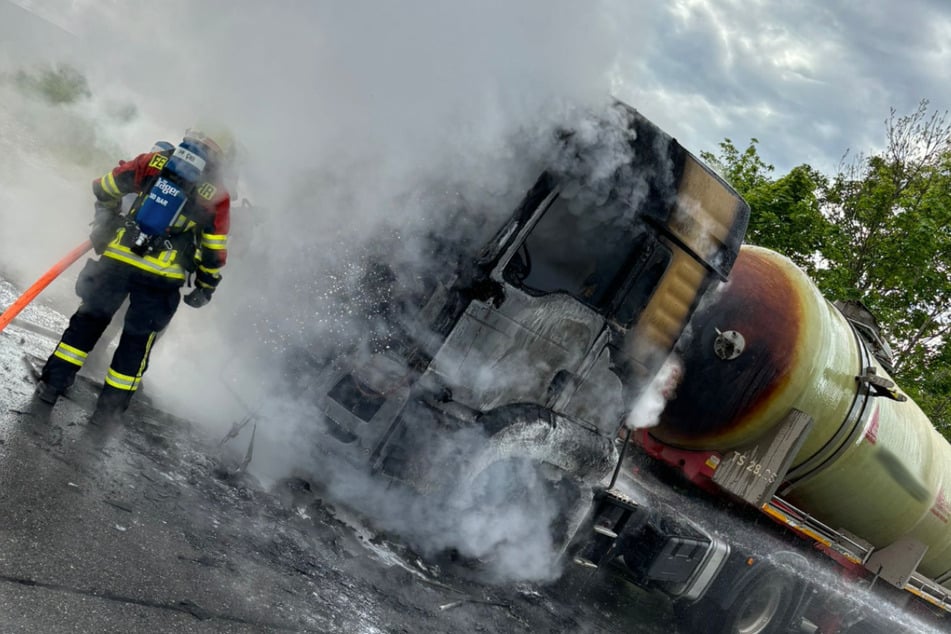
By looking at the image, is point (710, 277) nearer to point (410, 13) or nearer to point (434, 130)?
point (434, 130)

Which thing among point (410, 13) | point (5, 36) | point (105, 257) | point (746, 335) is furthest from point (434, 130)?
point (5, 36)

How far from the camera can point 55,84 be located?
12203 millimetres

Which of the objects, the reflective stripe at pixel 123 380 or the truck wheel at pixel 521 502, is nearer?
the reflective stripe at pixel 123 380

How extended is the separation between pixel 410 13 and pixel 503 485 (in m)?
2.89

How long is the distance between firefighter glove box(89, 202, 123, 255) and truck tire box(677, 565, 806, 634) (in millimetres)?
5199

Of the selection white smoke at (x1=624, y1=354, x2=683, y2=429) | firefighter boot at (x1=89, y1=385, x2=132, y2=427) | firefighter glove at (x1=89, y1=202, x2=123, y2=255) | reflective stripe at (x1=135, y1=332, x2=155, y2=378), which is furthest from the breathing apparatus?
white smoke at (x1=624, y1=354, x2=683, y2=429)

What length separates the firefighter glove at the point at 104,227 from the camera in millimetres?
4109

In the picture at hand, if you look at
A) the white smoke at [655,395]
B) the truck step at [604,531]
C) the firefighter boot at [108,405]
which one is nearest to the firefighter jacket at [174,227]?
the firefighter boot at [108,405]

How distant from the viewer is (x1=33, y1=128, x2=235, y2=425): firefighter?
158 inches

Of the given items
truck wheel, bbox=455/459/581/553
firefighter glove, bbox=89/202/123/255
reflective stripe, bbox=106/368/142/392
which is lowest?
reflective stripe, bbox=106/368/142/392

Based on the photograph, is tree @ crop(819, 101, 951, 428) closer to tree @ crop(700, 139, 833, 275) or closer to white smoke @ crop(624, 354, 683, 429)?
tree @ crop(700, 139, 833, 275)

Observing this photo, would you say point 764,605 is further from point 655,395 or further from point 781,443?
point 655,395

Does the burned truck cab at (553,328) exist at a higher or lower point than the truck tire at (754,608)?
higher

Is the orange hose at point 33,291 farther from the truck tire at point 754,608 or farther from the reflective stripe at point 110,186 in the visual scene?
the truck tire at point 754,608
